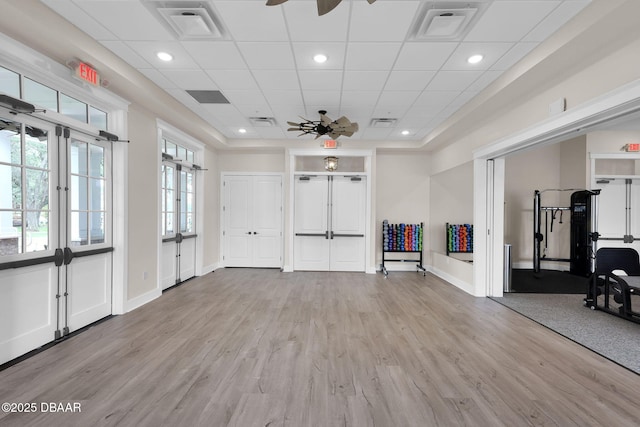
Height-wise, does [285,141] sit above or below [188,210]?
above

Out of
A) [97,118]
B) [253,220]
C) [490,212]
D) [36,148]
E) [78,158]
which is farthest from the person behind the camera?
[253,220]

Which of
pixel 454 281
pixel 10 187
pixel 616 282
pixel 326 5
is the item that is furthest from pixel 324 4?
pixel 454 281

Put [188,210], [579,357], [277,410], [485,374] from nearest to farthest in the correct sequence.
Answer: [277,410], [485,374], [579,357], [188,210]

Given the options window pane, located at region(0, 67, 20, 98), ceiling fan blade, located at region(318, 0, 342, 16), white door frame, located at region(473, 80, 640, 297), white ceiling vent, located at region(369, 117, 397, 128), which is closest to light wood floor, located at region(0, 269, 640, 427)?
white door frame, located at region(473, 80, 640, 297)

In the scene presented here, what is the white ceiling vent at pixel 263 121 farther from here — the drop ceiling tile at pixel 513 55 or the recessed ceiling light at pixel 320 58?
the drop ceiling tile at pixel 513 55

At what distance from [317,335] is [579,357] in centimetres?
258

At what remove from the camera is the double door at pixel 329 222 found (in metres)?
6.94

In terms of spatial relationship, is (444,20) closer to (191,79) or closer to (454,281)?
(191,79)

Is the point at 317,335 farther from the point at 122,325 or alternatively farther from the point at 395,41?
the point at 395,41

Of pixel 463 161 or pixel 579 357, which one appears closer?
pixel 579 357

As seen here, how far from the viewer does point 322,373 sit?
2467 millimetres

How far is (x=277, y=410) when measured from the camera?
1.99m

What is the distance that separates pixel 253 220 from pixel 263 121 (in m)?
2.66

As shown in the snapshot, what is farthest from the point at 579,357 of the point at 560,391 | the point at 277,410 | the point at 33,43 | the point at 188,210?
the point at 188,210
